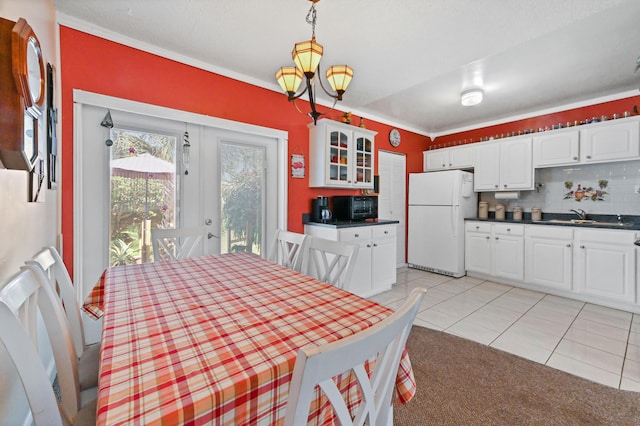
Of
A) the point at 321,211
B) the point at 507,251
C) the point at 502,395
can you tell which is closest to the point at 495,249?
the point at 507,251

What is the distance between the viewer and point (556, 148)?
3.62 m

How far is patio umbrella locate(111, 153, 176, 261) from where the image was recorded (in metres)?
2.26

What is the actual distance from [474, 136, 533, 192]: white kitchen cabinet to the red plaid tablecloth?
12.8ft

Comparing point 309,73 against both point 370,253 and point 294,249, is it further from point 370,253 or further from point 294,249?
point 370,253

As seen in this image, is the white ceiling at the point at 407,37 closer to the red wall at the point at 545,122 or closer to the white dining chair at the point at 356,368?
the red wall at the point at 545,122

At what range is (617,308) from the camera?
3.06 meters

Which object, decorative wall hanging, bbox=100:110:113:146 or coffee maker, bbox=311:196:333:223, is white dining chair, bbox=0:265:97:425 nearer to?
decorative wall hanging, bbox=100:110:113:146

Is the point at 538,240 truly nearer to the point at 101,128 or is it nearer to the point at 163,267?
the point at 163,267

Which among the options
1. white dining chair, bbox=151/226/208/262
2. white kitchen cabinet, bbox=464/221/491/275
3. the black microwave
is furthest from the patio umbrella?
white kitchen cabinet, bbox=464/221/491/275

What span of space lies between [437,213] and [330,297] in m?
3.73

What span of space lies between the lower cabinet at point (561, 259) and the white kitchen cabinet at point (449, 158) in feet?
3.29

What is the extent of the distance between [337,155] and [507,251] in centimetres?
274

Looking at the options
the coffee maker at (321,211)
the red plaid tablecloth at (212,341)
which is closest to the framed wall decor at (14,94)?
the red plaid tablecloth at (212,341)

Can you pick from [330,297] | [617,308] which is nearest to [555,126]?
[617,308]
